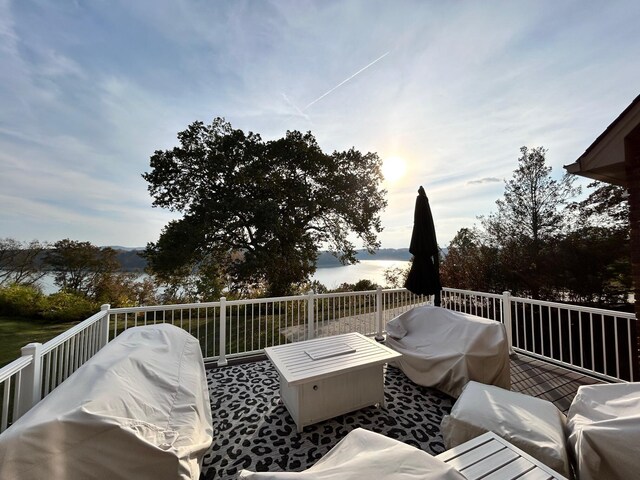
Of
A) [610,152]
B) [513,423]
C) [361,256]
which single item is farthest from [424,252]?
[361,256]

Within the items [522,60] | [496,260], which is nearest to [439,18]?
[522,60]

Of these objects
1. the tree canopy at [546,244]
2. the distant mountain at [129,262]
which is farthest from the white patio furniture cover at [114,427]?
the distant mountain at [129,262]

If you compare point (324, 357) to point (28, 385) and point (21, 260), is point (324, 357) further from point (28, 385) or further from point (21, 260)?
point (21, 260)

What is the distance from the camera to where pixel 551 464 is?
1469 millimetres

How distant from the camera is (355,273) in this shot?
10508 mm

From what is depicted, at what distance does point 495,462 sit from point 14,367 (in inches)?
109

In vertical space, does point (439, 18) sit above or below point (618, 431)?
above

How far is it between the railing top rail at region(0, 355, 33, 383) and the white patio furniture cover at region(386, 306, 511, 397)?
3.54 m

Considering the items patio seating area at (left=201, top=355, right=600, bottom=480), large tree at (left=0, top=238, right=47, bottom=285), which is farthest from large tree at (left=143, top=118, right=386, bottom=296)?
patio seating area at (left=201, top=355, right=600, bottom=480)

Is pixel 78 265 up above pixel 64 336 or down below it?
above

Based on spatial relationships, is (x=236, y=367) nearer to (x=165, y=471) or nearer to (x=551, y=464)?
(x=165, y=471)

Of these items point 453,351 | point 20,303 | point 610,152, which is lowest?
point 20,303

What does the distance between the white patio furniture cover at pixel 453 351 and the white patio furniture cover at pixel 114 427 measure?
249 centimetres

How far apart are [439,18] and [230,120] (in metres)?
7.67
